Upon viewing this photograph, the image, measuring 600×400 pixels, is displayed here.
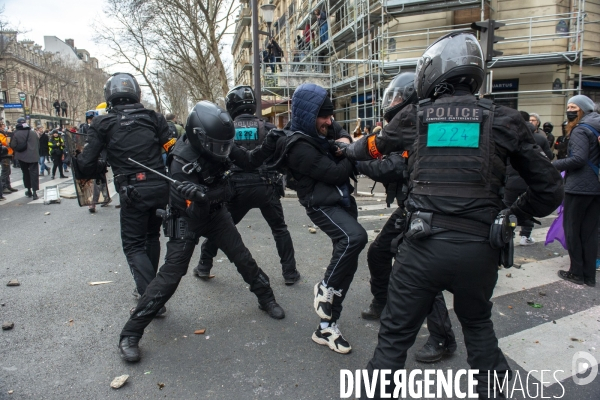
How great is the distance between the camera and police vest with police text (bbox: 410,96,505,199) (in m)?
1.97

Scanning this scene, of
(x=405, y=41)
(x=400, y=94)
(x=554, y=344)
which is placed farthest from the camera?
(x=405, y=41)

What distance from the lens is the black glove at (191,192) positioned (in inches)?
112

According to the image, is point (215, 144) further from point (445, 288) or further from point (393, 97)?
point (445, 288)

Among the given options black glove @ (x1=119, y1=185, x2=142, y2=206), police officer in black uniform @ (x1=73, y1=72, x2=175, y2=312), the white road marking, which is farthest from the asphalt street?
black glove @ (x1=119, y1=185, x2=142, y2=206)

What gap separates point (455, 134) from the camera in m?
1.98

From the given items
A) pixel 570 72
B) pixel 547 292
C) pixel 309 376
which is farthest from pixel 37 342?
pixel 570 72

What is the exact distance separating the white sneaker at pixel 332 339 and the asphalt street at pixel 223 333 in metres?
0.05

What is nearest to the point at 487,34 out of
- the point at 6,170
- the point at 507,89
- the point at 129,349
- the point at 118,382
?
the point at 129,349

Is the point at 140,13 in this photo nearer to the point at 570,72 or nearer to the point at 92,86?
the point at 570,72

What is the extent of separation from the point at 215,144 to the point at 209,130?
0.37 feet

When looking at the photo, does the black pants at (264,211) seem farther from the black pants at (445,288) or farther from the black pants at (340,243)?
the black pants at (445,288)

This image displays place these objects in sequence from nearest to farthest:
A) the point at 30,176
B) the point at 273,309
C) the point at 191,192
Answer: the point at 191,192 < the point at 273,309 < the point at 30,176

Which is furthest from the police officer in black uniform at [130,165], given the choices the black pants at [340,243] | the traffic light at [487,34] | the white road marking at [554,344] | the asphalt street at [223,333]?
the traffic light at [487,34]

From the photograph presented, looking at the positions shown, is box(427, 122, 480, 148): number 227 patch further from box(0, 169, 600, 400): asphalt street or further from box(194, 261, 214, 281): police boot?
box(194, 261, 214, 281): police boot
